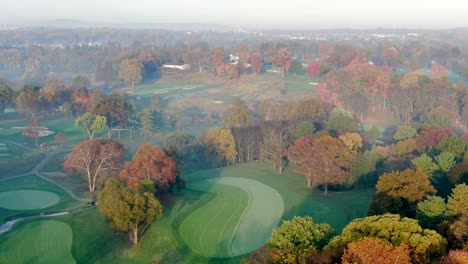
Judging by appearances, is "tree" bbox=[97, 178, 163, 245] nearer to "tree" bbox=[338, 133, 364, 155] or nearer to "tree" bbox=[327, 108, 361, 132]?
"tree" bbox=[338, 133, 364, 155]

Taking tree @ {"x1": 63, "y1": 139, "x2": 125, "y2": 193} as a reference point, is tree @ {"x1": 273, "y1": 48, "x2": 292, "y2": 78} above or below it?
above

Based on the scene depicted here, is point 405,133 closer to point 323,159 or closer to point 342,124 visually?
point 342,124

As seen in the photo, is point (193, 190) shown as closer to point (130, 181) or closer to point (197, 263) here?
point (130, 181)

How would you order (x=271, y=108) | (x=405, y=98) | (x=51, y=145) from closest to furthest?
(x=51, y=145)
(x=271, y=108)
(x=405, y=98)

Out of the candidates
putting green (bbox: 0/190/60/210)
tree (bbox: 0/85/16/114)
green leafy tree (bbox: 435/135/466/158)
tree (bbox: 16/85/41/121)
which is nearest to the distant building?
tree (bbox: 16/85/41/121)

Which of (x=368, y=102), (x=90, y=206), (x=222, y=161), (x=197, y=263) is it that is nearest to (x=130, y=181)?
(x=90, y=206)

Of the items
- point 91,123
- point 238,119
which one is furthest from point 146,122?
point 238,119
